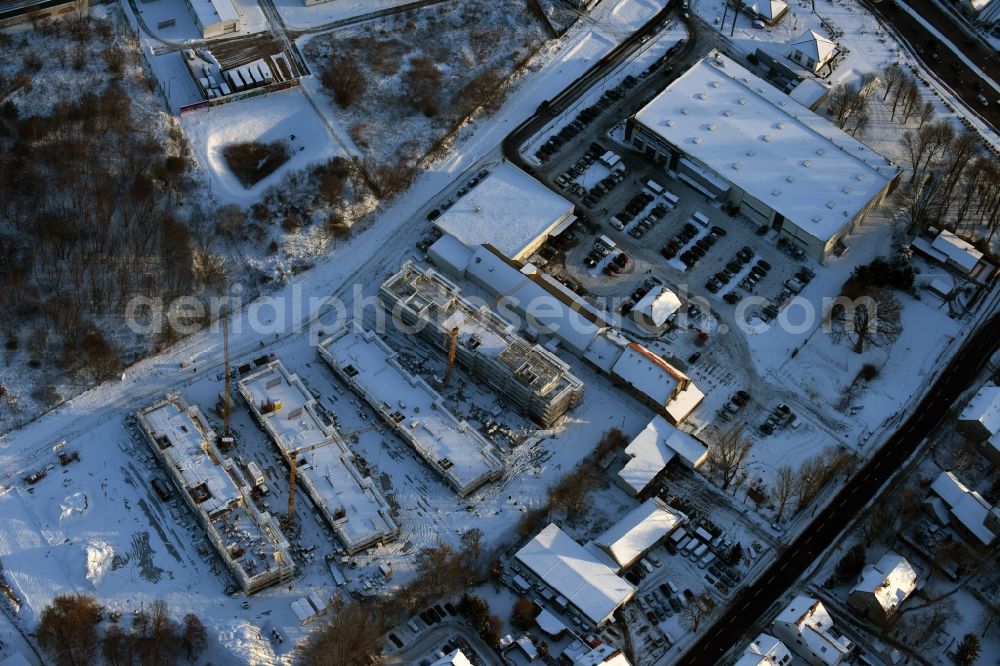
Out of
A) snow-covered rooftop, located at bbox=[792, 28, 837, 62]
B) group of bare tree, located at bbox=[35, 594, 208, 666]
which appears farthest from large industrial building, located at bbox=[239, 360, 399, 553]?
snow-covered rooftop, located at bbox=[792, 28, 837, 62]

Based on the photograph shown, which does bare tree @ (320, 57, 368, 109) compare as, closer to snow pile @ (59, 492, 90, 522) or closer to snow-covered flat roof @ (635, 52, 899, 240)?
snow-covered flat roof @ (635, 52, 899, 240)

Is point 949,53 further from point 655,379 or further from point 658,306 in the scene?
point 655,379

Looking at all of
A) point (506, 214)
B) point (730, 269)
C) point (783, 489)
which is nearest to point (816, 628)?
point (783, 489)

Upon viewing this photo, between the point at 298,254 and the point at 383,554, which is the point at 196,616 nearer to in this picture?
the point at 383,554

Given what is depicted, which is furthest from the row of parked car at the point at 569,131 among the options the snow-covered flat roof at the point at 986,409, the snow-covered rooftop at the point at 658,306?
the snow-covered flat roof at the point at 986,409

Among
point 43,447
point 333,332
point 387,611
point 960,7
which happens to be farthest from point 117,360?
point 960,7

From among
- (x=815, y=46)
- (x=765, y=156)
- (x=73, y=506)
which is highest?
(x=815, y=46)

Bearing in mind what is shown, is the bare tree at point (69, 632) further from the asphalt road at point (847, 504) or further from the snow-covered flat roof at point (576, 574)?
the asphalt road at point (847, 504)
